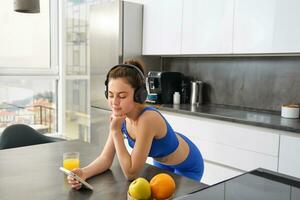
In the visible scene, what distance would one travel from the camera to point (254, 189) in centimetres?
69

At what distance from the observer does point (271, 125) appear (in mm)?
2182

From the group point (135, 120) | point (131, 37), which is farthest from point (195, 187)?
point (131, 37)

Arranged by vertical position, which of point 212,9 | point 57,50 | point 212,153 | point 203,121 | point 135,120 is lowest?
point 212,153

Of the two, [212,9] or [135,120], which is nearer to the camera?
[135,120]

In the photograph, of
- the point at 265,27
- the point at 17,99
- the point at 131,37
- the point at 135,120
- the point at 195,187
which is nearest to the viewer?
the point at 195,187

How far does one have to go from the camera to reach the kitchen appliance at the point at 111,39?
3.34 meters

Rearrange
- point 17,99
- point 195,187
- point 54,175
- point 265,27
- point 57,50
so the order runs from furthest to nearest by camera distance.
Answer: point 57,50 < point 17,99 < point 265,27 < point 54,175 < point 195,187

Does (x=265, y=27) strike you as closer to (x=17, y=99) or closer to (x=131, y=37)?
(x=131, y=37)

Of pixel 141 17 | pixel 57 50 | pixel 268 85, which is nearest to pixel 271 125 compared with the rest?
pixel 268 85

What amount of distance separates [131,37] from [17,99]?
5.32 ft

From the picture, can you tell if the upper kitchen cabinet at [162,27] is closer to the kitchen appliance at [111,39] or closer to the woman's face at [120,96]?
the kitchen appliance at [111,39]

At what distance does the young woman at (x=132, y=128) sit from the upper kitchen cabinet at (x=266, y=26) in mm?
1398

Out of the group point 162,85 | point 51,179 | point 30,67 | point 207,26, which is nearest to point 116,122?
point 51,179

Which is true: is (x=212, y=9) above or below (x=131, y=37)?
above
